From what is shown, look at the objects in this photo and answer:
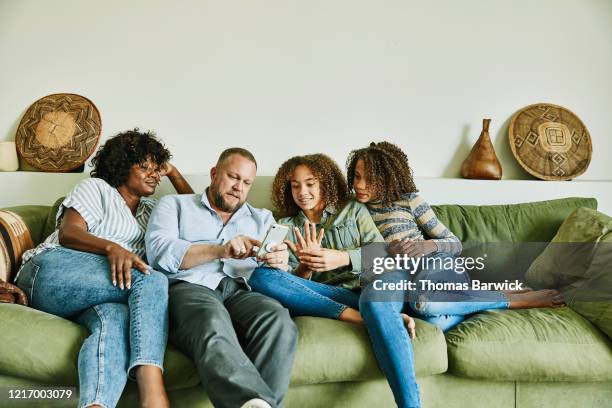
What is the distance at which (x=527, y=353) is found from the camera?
1644 millimetres

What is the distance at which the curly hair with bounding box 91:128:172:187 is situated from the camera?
200 cm

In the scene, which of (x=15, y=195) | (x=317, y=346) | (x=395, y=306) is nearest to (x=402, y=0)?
(x=395, y=306)

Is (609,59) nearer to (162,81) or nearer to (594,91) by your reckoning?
(594,91)

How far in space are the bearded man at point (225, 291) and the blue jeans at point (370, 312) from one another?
0.18ft

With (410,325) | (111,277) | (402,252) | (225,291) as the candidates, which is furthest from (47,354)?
(402,252)

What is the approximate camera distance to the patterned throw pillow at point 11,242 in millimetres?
1806

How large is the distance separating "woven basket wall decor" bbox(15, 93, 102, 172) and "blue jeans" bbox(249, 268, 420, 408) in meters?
1.28

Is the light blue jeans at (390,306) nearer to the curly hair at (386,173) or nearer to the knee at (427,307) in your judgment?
the knee at (427,307)

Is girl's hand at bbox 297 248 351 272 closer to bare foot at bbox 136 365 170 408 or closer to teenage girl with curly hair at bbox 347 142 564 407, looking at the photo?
teenage girl with curly hair at bbox 347 142 564 407

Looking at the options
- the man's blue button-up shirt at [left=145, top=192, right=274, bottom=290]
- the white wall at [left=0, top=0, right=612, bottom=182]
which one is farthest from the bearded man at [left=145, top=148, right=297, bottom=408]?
the white wall at [left=0, top=0, right=612, bottom=182]

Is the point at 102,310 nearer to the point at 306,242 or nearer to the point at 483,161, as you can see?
the point at 306,242

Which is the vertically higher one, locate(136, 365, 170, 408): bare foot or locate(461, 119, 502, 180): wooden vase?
locate(461, 119, 502, 180): wooden vase

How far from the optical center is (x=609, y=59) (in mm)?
2832

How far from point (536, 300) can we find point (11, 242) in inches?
76.5
